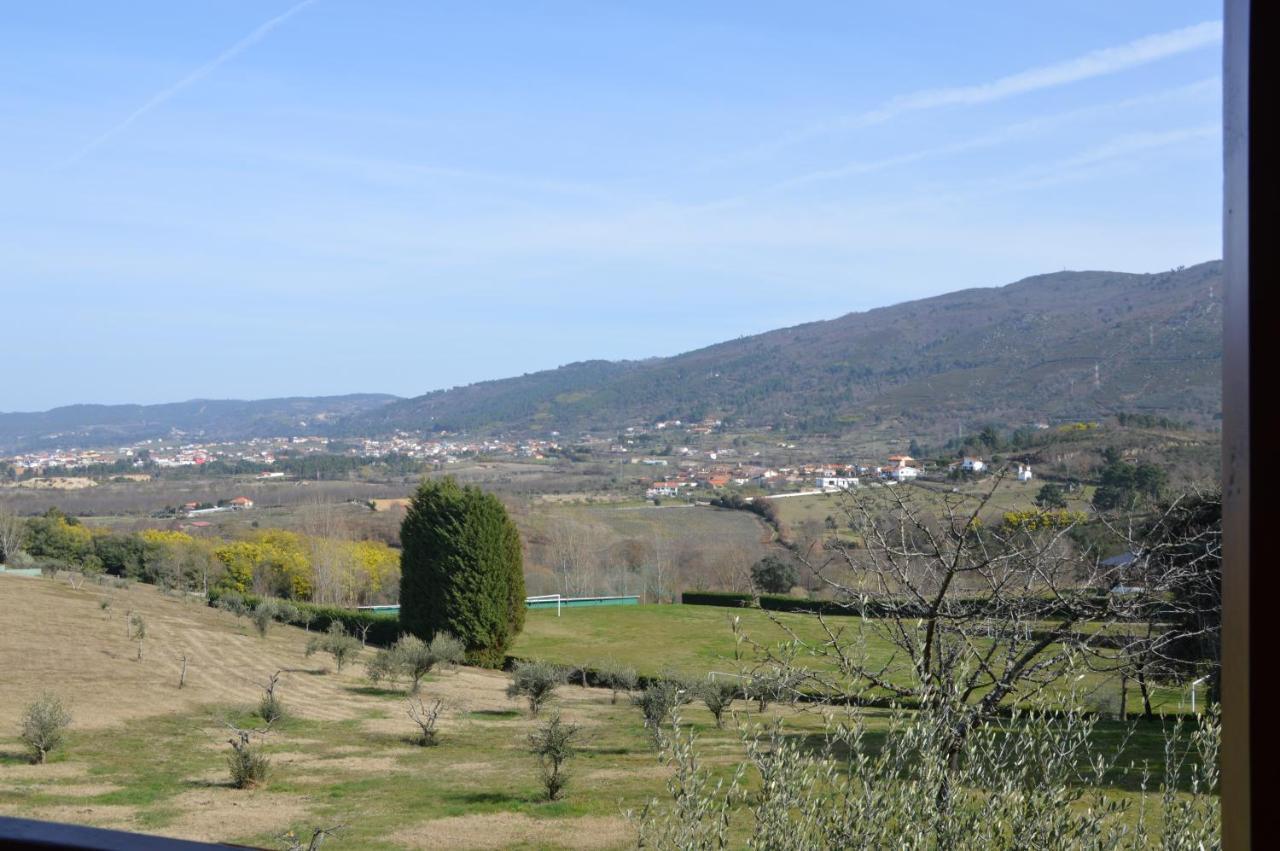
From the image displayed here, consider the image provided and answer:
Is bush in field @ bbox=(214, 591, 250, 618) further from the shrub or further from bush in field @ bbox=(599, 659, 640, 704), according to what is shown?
the shrub

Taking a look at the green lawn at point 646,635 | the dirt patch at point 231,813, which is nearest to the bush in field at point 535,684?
the green lawn at point 646,635

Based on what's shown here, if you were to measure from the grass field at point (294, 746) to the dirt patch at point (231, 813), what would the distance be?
0.03 m

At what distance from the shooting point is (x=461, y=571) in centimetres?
2486

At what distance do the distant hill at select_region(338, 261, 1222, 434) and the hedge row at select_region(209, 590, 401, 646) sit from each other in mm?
19371

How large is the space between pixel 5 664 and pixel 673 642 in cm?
1522

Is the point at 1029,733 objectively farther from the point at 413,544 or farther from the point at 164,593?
the point at 164,593

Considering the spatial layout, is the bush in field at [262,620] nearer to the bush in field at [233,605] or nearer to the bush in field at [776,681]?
the bush in field at [233,605]

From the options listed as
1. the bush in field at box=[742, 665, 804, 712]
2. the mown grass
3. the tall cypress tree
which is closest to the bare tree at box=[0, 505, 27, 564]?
the tall cypress tree

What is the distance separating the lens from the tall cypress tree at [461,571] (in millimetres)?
24812

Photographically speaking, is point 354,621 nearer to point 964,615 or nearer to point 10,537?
point 10,537

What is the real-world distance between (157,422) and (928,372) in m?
84.2

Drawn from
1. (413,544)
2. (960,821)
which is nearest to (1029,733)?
(960,821)

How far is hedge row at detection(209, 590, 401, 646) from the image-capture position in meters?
27.5

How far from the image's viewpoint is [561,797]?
1166cm
